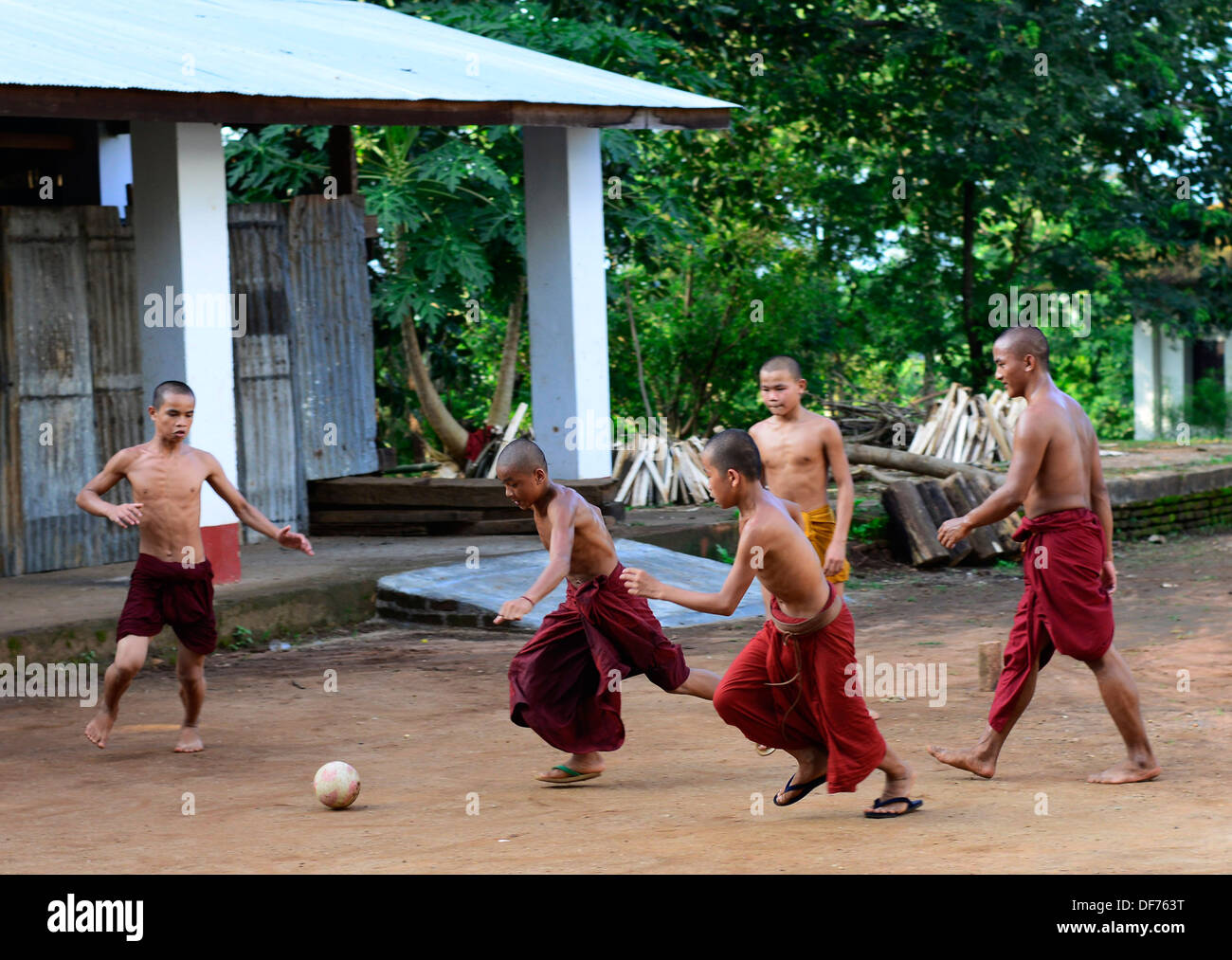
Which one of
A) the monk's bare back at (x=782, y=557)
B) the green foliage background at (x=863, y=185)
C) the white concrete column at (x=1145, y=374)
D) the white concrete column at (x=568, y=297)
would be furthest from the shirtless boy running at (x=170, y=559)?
the white concrete column at (x=1145, y=374)

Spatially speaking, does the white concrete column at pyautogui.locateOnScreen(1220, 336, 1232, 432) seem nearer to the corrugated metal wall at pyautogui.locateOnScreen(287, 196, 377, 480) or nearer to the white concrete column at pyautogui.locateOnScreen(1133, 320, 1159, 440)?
the white concrete column at pyautogui.locateOnScreen(1133, 320, 1159, 440)

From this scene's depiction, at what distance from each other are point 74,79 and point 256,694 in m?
3.62

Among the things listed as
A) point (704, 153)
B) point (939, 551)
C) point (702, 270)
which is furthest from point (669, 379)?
point (939, 551)

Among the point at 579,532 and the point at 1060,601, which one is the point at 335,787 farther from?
the point at 1060,601

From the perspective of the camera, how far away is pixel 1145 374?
26.7 meters

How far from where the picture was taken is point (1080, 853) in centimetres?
471

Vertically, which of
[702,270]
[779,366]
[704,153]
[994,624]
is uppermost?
[704,153]

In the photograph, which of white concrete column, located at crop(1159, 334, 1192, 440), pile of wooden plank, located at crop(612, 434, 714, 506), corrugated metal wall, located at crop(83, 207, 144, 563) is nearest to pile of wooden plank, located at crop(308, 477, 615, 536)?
corrugated metal wall, located at crop(83, 207, 144, 563)

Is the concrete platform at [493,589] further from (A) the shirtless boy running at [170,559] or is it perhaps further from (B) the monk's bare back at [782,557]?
(B) the monk's bare back at [782,557]

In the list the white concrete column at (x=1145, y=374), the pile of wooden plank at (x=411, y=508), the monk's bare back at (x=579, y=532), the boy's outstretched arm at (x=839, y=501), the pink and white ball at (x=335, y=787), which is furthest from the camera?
the white concrete column at (x=1145, y=374)

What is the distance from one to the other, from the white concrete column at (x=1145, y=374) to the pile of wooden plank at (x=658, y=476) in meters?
14.1

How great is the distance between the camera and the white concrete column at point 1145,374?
86.2 ft

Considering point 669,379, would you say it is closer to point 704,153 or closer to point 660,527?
point 704,153

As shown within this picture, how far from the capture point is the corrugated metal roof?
9.40m
